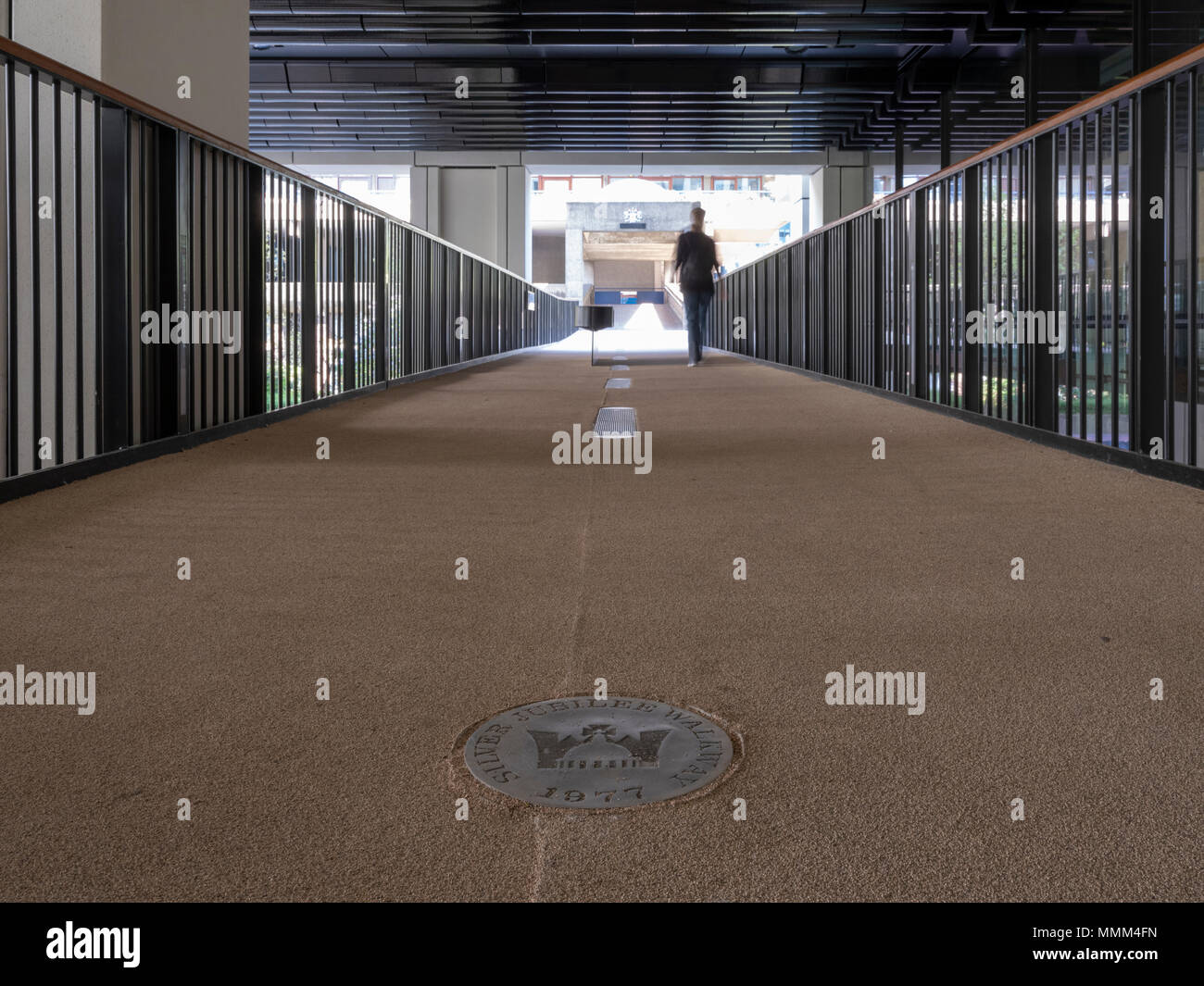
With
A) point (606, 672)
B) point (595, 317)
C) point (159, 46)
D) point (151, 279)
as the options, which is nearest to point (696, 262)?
point (595, 317)

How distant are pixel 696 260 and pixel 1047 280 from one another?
788 cm

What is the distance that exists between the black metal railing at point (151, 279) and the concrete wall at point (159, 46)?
1.00ft

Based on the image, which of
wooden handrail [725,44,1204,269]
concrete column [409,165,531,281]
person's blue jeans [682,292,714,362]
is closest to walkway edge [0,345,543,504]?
wooden handrail [725,44,1204,269]

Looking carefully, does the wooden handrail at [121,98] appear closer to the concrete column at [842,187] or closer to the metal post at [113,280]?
the metal post at [113,280]

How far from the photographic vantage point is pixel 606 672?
6.46 ft

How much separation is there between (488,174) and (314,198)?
21.3 metres

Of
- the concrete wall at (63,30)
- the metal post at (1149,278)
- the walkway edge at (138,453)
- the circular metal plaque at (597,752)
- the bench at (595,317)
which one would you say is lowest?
the circular metal plaque at (597,752)

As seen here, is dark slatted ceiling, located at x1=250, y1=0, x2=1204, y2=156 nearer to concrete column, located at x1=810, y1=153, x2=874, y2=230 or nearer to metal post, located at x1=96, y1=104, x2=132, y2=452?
concrete column, located at x1=810, y1=153, x2=874, y2=230

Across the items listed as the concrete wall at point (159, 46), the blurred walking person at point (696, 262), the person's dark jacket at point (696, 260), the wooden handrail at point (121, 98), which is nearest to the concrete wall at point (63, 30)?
the concrete wall at point (159, 46)

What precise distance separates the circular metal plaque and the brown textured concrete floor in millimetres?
40

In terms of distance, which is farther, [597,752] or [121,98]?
[121,98]

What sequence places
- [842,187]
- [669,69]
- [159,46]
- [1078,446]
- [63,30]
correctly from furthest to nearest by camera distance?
[842,187], [669,69], [159,46], [63,30], [1078,446]

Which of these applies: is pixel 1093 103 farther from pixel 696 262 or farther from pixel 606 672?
pixel 696 262

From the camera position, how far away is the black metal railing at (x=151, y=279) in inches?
158
